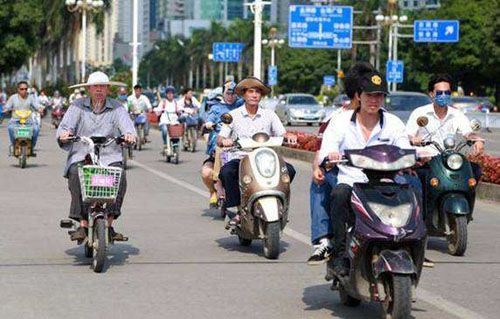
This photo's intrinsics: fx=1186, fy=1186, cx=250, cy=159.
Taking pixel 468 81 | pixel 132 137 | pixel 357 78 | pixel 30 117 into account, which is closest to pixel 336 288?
pixel 357 78

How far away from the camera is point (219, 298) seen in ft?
28.2

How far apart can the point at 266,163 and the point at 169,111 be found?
48.9 feet

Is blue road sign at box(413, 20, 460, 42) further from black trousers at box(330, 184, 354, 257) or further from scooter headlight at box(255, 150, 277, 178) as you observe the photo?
black trousers at box(330, 184, 354, 257)

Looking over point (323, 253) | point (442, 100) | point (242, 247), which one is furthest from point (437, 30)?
point (323, 253)

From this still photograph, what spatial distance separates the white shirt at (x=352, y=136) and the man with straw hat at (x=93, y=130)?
2617mm

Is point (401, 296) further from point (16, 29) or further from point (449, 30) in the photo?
point (16, 29)

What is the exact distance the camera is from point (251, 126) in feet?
38.8

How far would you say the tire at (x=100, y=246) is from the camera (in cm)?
965

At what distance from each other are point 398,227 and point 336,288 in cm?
128

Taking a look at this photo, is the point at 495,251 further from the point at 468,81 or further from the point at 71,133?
the point at 468,81

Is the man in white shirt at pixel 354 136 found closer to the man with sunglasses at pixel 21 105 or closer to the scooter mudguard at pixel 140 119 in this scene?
the man with sunglasses at pixel 21 105

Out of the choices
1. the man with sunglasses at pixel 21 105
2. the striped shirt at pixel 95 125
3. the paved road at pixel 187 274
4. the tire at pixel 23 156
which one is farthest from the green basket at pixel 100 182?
the man with sunglasses at pixel 21 105

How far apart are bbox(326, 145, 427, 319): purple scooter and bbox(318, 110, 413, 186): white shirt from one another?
0.51 meters

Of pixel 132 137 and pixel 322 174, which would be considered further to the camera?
pixel 132 137
